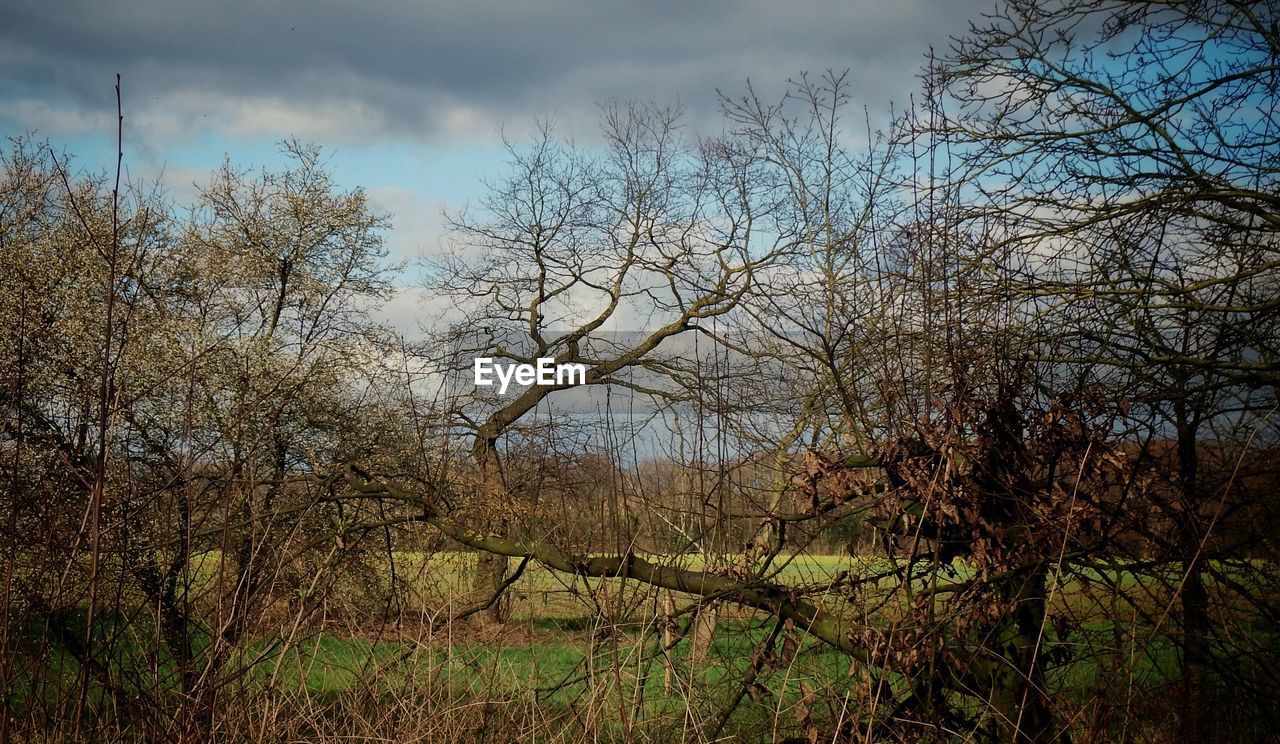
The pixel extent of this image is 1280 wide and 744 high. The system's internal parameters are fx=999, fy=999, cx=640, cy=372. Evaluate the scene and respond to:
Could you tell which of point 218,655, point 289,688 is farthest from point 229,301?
point 218,655

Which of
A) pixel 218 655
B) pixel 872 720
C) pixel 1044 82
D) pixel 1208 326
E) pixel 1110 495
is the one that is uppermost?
pixel 1044 82

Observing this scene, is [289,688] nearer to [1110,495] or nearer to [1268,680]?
[1110,495]

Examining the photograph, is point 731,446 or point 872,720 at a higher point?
point 731,446

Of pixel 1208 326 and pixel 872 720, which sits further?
pixel 1208 326

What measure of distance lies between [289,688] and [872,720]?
8.51 ft

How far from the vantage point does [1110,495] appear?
414 cm

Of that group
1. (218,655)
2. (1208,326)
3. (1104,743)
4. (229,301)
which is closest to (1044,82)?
(1208,326)

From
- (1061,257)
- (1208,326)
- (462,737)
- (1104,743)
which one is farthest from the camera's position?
(1061,257)

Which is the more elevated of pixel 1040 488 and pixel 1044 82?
pixel 1044 82

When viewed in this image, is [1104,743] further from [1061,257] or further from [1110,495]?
[1061,257]

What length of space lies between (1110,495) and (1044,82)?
4.16 m

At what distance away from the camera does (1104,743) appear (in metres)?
3.93

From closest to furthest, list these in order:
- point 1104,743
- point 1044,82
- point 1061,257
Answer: point 1104,743, point 1061,257, point 1044,82

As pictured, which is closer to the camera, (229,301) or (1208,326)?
(1208,326)
